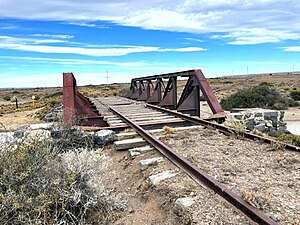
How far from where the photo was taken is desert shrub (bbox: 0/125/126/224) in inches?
155

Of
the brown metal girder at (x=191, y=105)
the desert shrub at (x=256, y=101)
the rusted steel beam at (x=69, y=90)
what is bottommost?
the desert shrub at (x=256, y=101)

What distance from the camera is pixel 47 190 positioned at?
14.3 ft

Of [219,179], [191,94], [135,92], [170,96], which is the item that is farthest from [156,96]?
[219,179]

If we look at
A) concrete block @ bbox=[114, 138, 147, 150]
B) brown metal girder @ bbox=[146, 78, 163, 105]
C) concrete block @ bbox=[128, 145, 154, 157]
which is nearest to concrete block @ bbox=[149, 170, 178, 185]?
concrete block @ bbox=[128, 145, 154, 157]

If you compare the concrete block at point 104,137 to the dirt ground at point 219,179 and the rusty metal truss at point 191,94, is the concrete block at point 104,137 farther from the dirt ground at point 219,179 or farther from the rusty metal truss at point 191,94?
the rusty metal truss at point 191,94

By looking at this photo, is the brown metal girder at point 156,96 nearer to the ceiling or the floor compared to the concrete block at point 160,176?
nearer to the ceiling

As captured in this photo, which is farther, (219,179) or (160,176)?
(160,176)

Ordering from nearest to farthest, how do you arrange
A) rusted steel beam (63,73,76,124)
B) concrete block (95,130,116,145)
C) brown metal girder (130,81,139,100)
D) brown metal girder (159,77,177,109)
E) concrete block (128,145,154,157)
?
1. concrete block (128,145,154,157)
2. concrete block (95,130,116,145)
3. rusted steel beam (63,73,76,124)
4. brown metal girder (159,77,177,109)
5. brown metal girder (130,81,139,100)

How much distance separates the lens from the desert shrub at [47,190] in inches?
155

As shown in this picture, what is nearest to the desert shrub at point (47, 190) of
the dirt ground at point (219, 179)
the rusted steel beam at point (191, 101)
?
the dirt ground at point (219, 179)

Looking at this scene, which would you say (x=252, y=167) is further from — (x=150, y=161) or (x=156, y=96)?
(x=156, y=96)

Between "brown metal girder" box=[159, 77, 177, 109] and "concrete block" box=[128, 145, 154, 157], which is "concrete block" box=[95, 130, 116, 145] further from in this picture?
"brown metal girder" box=[159, 77, 177, 109]

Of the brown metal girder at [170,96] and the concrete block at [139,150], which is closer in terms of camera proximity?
the concrete block at [139,150]

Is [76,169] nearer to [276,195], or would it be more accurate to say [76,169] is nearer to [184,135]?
[276,195]
